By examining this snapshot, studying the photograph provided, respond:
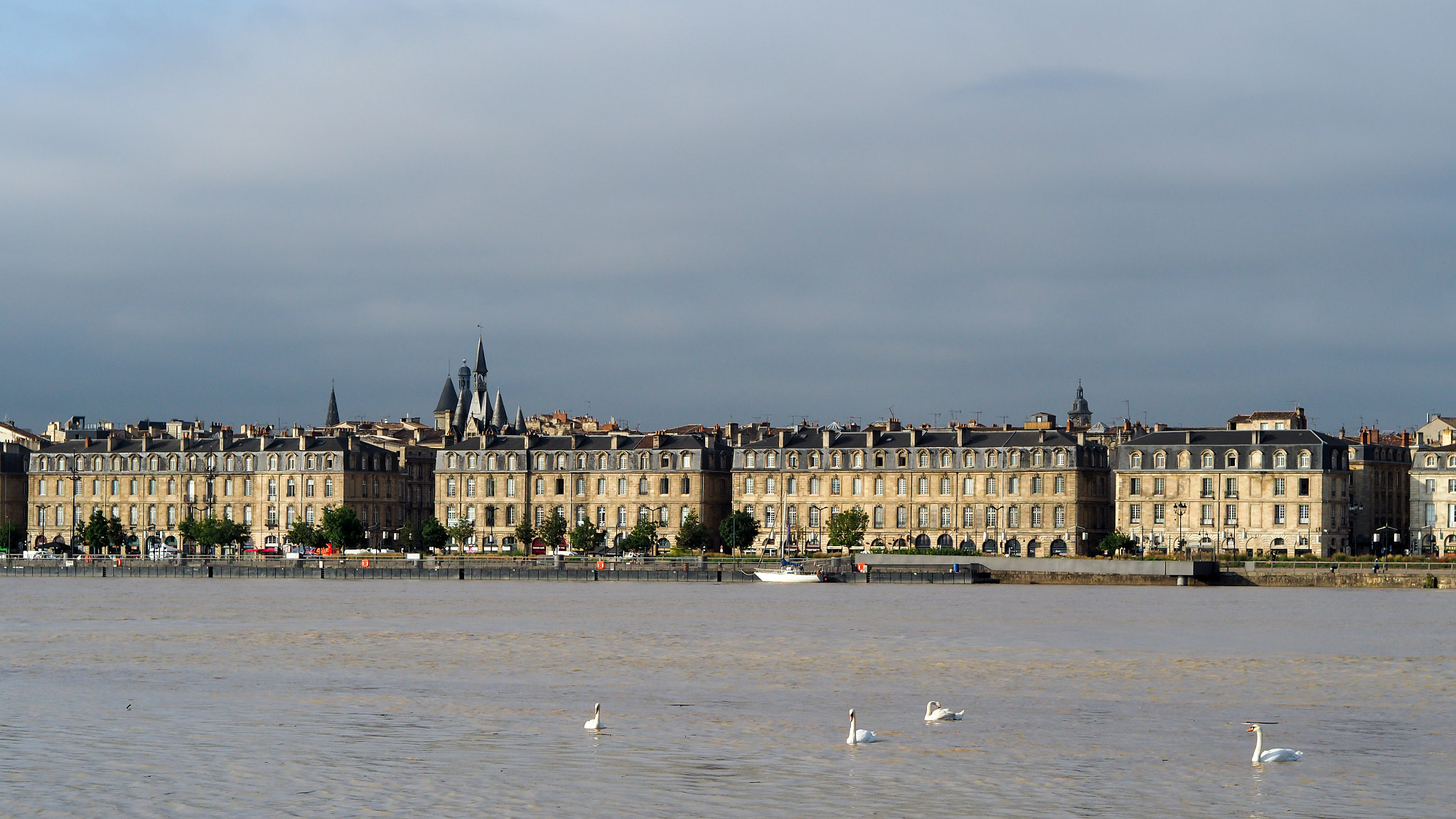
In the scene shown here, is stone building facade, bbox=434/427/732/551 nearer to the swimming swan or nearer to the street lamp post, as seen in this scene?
the street lamp post

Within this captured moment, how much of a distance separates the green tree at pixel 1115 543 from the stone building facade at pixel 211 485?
50.7 metres

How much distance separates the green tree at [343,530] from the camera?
122438mm

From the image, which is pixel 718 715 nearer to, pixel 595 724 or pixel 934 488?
pixel 595 724

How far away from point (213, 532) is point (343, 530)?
10741 mm

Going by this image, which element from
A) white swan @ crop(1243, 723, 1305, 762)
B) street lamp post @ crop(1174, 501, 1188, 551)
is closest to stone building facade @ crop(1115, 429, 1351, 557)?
street lamp post @ crop(1174, 501, 1188, 551)

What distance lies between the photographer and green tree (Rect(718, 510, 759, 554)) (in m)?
116

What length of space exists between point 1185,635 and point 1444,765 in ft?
85.4

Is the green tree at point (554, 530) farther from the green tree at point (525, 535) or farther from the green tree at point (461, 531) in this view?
the green tree at point (461, 531)

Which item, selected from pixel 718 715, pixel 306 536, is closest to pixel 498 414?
pixel 306 536

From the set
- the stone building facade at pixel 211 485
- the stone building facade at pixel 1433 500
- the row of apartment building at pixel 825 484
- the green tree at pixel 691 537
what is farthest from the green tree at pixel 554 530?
the stone building facade at pixel 1433 500

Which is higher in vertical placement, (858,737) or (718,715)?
(858,737)

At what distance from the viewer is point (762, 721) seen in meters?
29.9

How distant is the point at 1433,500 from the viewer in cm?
11431

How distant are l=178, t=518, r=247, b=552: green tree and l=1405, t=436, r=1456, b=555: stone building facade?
7096 cm
